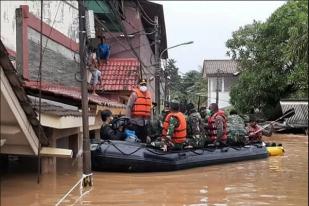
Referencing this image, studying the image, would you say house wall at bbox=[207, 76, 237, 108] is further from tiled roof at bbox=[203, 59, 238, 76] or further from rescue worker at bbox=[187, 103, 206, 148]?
rescue worker at bbox=[187, 103, 206, 148]

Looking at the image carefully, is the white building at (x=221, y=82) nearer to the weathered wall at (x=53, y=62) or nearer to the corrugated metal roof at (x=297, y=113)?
the corrugated metal roof at (x=297, y=113)

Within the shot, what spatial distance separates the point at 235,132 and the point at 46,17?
20.6 ft

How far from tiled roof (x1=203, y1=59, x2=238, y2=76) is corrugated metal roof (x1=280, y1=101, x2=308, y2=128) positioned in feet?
59.0

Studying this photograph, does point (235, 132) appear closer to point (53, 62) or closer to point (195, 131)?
point (195, 131)

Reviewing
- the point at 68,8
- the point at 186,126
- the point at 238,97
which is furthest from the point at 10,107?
the point at 238,97

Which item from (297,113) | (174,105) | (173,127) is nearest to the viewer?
(174,105)

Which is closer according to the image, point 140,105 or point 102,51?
point 140,105

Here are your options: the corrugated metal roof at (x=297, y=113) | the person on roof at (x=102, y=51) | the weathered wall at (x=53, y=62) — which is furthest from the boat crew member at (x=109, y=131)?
the corrugated metal roof at (x=297, y=113)

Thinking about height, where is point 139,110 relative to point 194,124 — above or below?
above

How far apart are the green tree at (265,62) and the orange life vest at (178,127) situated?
19.2 meters

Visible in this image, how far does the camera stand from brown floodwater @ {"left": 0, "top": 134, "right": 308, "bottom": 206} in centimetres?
826

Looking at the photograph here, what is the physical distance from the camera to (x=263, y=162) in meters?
14.6

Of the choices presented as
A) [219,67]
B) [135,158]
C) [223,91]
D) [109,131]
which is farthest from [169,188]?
[219,67]

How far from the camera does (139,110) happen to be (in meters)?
12.2
